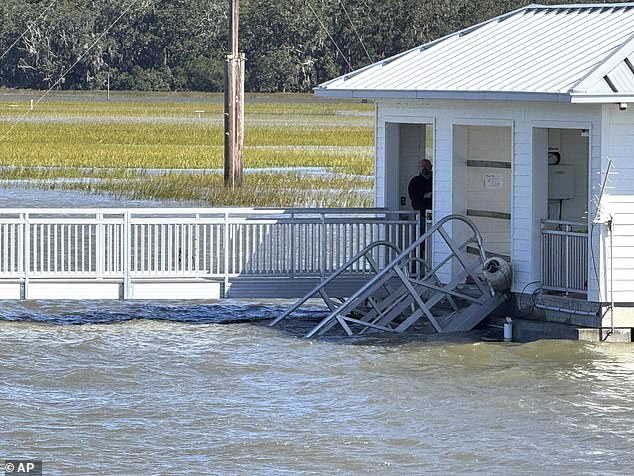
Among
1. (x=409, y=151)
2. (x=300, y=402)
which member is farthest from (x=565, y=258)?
(x=300, y=402)

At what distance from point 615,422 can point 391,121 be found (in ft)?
23.8

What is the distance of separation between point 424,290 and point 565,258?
224 cm

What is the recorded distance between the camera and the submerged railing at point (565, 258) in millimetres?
18531

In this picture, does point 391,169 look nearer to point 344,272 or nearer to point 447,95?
point 344,272

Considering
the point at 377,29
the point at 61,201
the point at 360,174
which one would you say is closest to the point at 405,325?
the point at 61,201

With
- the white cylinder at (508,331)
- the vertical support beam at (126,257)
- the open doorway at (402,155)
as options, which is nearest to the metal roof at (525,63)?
the open doorway at (402,155)

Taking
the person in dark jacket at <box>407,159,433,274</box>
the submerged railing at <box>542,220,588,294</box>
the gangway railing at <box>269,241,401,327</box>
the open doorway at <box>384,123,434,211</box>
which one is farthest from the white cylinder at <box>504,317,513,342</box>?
the open doorway at <box>384,123,434,211</box>

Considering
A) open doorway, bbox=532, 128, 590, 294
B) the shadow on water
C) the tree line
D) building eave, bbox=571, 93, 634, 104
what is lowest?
the shadow on water

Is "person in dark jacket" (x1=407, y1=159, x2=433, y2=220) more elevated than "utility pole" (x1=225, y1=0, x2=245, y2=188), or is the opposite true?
"utility pole" (x1=225, y1=0, x2=245, y2=188)

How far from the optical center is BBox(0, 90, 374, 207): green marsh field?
127ft

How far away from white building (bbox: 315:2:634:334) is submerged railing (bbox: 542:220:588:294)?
16 millimetres

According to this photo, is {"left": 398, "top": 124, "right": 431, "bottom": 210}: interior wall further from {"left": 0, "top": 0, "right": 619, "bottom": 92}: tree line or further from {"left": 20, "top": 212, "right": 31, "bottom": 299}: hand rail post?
{"left": 0, "top": 0, "right": 619, "bottom": 92}: tree line

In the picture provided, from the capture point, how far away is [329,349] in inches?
731

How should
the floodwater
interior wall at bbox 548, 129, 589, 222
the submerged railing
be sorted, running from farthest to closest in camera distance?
interior wall at bbox 548, 129, 589, 222 → the submerged railing → the floodwater
